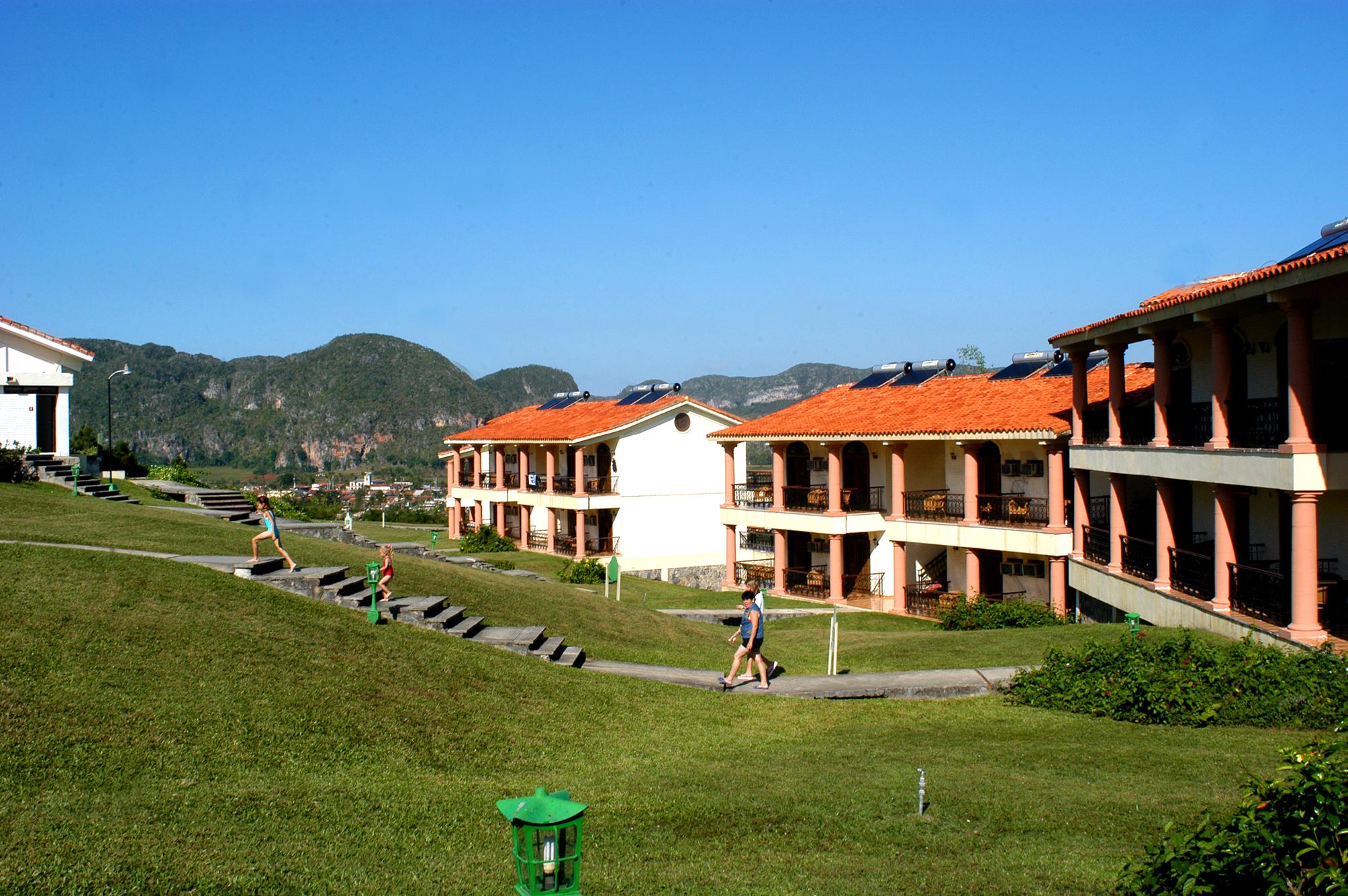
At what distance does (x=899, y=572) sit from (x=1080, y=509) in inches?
259

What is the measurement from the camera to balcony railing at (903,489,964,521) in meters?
30.4

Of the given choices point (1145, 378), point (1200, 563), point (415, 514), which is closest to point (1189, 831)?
point (1200, 563)

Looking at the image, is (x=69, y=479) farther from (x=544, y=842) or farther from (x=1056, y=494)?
(x=544, y=842)

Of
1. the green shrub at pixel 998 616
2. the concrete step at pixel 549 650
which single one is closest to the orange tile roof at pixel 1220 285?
the green shrub at pixel 998 616

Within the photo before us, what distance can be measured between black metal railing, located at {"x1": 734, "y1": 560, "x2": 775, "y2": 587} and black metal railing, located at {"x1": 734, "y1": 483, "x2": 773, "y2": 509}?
2.08 m

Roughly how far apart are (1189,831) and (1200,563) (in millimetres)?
15520

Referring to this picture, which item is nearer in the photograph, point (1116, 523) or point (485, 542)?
point (1116, 523)

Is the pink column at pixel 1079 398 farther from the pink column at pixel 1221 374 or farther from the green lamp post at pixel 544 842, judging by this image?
the green lamp post at pixel 544 842

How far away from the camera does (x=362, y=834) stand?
7.73 m

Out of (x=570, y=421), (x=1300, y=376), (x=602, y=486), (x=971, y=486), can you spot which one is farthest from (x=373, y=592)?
(x=570, y=421)

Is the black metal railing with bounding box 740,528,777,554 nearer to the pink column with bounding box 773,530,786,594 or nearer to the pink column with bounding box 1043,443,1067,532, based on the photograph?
the pink column with bounding box 773,530,786,594

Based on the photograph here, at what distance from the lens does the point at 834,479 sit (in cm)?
3238

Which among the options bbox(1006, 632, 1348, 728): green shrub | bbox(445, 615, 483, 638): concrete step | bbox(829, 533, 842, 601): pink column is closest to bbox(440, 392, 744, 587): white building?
bbox(829, 533, 842, 601): pink column

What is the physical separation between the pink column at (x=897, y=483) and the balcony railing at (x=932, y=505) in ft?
0.52
